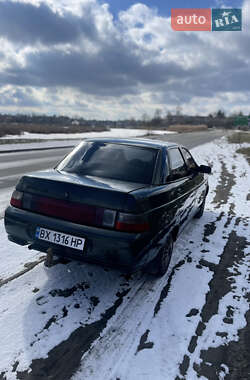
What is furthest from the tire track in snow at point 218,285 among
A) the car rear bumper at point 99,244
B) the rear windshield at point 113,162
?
the rear windshield at point 113,162

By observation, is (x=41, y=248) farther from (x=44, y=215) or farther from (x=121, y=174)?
(x=121, y=174)

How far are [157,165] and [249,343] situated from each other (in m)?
1.93

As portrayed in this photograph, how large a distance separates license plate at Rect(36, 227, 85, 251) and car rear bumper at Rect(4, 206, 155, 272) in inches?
1.2

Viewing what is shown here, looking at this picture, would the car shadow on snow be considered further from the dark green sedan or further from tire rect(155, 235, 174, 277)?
the dark green sedan

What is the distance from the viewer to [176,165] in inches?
148

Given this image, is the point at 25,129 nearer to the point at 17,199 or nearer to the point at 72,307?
the point at 17,199

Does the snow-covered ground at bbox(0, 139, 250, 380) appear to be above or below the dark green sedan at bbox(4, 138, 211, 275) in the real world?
below

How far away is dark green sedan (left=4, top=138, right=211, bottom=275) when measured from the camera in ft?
8.33

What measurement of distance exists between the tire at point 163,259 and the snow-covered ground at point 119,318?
0.10m

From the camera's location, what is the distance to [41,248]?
Result: 2818 millimetres

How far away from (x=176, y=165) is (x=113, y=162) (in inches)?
36.9

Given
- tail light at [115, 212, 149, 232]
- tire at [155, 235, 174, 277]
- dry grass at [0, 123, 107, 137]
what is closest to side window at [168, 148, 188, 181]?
tire at [155, 235, 174, 277]

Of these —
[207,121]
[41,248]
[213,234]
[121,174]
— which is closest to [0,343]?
[41,248]

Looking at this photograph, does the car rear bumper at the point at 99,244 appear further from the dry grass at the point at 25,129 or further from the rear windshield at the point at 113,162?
the dry grass at the point at 25,129
